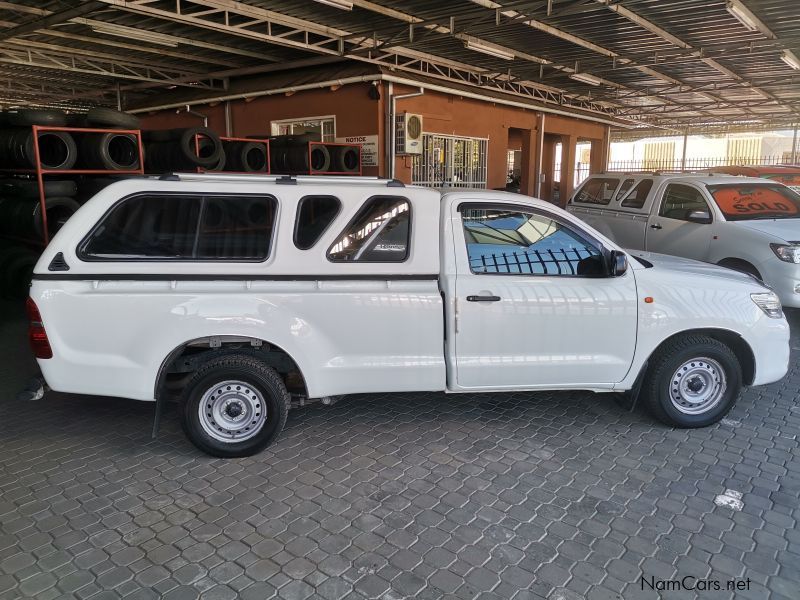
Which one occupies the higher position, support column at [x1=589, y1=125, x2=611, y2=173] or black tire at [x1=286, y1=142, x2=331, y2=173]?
support column at [x1=589, y1=125, x2=611, y2=173]

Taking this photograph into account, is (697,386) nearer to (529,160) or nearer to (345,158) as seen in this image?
(345,158)

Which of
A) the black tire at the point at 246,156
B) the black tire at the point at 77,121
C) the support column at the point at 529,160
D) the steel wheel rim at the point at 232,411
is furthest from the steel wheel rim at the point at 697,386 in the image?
the support column at the point at 529,160

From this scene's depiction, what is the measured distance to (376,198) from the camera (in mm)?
4316

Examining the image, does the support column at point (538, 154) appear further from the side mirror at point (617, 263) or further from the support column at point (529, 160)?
the side mirror at point (617, 263)

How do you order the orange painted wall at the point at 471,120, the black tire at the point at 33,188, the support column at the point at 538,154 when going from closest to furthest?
the black tire at the point at 33,188 → the orange painted wall at the point at 471,120 → the support column at the point at 538,154

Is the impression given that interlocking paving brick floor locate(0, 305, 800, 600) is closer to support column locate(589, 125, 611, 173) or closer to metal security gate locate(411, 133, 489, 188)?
metal security gate locate(411, 133, 489, 188)

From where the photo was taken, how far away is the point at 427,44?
1229 cm

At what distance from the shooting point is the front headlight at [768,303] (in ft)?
15.5

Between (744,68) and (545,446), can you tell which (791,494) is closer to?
(545,446)

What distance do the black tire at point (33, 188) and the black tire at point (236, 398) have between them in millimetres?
5280

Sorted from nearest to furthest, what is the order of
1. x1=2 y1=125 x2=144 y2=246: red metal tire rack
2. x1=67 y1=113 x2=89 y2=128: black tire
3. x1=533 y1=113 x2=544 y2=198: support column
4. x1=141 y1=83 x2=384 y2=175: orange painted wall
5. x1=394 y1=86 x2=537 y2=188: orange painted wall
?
x1=2 y1=125 x2=144 y2=246: red metal tire rack, x1=67 y1=113 x2=89 y2=128: black tire, x1=141 y1=83 x2=384 y2=175: orange painted wall, x1=394 y1=86 x2=537 y2=188: orange painted wall, x1=533 y1=113 x2=544 y2=198: support column

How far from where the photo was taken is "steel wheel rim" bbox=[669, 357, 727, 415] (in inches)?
186

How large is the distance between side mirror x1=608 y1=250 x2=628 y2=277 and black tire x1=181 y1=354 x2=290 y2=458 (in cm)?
254

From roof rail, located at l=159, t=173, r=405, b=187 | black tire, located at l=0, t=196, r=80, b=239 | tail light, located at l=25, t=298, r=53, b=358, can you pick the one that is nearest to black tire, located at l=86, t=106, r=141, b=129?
black tire, located at l=0, t=196, r=80, b=239
